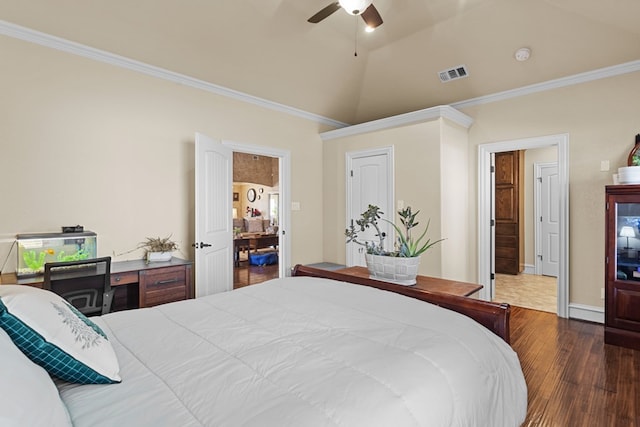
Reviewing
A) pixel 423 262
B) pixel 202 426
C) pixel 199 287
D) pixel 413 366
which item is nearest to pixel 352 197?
pixel 423 262

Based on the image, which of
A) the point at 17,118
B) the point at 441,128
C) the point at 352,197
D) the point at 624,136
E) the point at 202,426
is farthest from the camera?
the point at 352,197

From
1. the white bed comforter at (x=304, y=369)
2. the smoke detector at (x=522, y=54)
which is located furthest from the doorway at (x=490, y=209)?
the white bed comforter at (x=304, y=369)

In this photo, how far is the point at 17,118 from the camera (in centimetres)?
280

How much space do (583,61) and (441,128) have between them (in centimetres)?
151

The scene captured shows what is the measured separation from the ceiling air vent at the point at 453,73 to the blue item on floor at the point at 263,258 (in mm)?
5178

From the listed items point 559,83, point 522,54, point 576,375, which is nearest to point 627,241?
point 576,375

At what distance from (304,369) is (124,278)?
236 centimetres

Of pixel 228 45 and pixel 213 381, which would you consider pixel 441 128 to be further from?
pixel 213 381

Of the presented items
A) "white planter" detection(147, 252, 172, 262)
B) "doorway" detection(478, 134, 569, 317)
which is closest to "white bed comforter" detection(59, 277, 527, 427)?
"white planter" detection(147, 252, 172, 262)

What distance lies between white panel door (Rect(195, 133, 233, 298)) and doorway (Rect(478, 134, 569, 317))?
320 cm

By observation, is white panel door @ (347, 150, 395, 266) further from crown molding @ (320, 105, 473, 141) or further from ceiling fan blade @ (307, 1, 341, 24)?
ceiling fan blade @ (307, 1, 341, 24)

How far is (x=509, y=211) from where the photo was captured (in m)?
6.25

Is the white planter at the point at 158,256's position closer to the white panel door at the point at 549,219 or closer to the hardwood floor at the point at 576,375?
the hardwood floor at the point at 576,375

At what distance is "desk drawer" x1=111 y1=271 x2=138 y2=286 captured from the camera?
9.06 ft
